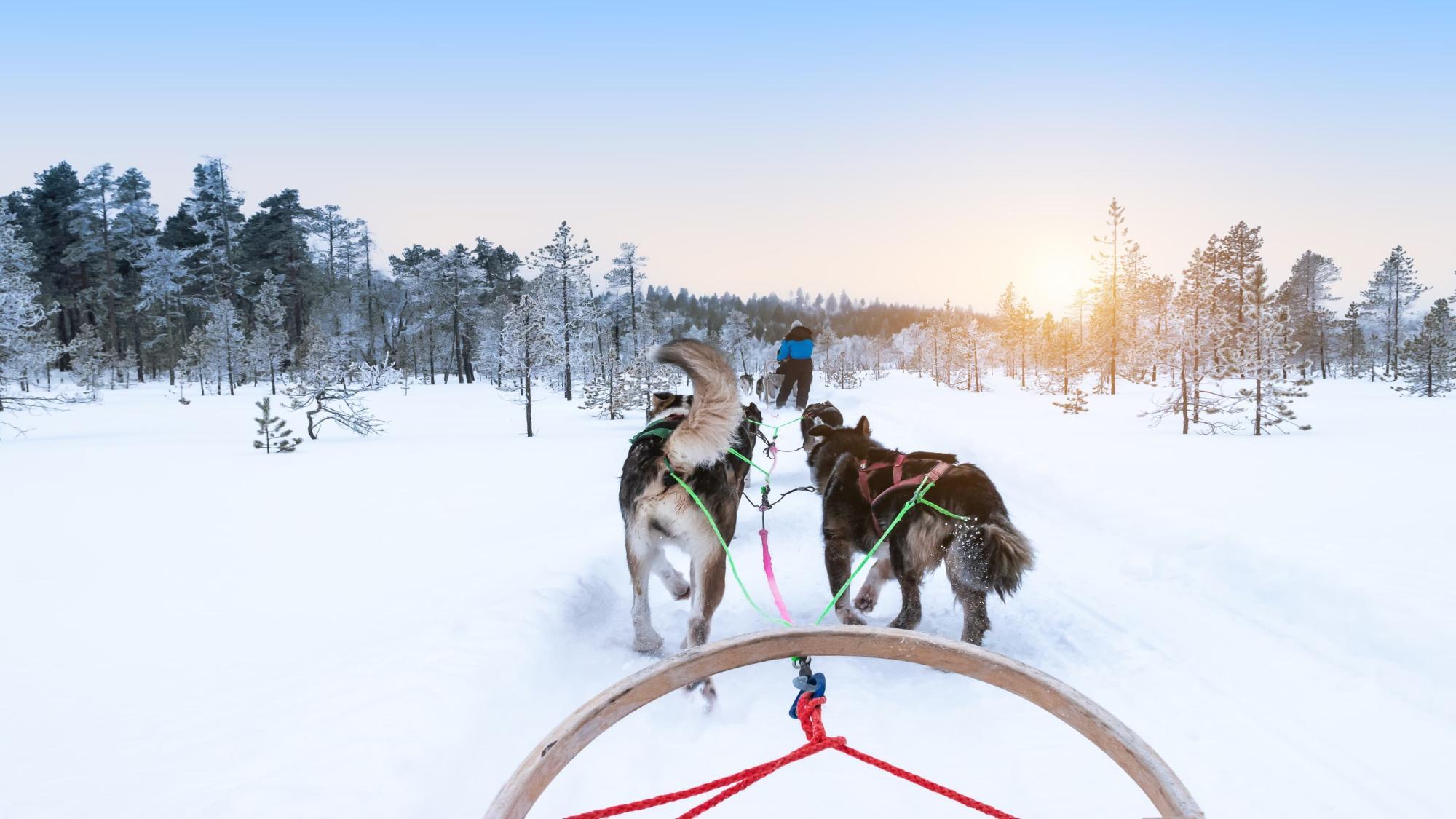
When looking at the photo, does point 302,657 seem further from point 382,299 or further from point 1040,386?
point 382,299

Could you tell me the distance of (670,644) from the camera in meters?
3.92

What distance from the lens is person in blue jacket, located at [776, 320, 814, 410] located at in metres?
14.6

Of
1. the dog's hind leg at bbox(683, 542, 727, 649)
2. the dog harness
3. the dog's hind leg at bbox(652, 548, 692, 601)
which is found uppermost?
the dog harness

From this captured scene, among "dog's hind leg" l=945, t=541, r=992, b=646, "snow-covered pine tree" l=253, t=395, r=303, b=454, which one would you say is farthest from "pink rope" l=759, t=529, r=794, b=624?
"snow-covered pine tree" l=253, t=395, r=303, b=454

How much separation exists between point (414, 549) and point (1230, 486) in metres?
8.92

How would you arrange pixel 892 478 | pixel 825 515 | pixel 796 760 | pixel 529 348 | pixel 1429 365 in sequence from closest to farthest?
pixel 796 760 < pixel 892 478 < pixel 825 515 < pixel 529 348 < pixel 1429 365

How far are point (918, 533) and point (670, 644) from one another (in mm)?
1767

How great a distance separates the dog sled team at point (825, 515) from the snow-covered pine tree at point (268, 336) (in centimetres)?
4636

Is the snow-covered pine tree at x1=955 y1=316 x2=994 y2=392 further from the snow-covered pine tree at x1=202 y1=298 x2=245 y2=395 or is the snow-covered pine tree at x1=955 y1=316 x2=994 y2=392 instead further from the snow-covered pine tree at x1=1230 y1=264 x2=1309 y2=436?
the snow-covered pine tree at x1=202 y1=298 x2=245 y2=395

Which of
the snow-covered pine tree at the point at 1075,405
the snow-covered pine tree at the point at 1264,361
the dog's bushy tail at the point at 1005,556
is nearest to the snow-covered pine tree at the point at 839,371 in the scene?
the snow-covered pine tree at the point at 1075,405

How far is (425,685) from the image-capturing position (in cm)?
297

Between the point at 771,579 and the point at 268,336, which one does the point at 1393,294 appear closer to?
the point at 771,579

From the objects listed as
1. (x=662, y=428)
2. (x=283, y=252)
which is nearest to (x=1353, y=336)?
(x=662, y=428)

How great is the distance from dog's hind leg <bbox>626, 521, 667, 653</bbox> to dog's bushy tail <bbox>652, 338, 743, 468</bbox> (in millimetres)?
554
